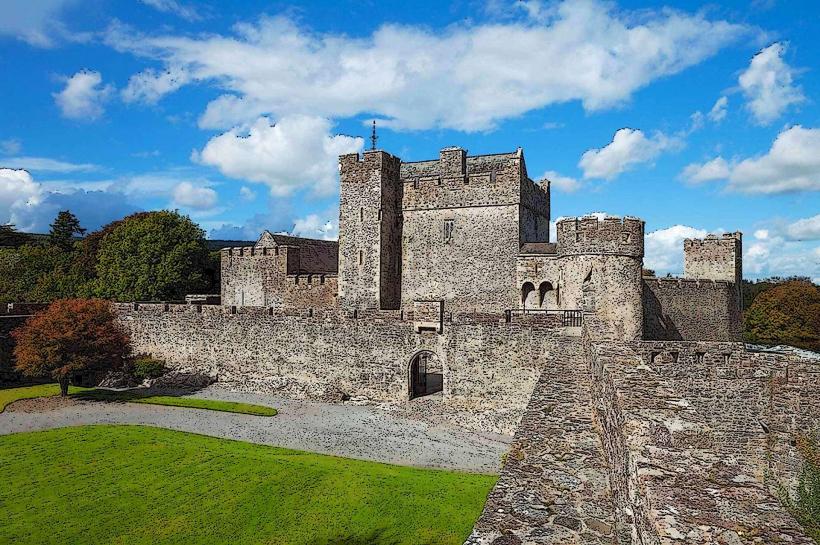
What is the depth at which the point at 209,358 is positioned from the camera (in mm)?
27516

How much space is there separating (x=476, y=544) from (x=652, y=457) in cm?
137

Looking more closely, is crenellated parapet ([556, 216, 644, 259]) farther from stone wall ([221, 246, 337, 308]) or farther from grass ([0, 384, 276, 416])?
stone wall ([221, 246, 337, 308])

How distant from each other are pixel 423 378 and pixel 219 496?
41.4 ft

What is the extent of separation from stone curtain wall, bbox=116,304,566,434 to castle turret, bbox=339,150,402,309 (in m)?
5.48

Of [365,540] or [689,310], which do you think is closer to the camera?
[365,540]

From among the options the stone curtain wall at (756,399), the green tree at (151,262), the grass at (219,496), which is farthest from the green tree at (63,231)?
the stone curtain wall at (756,399)

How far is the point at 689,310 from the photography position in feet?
91.0

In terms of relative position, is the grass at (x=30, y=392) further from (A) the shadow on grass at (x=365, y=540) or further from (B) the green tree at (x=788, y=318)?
(B) the green tree at (x=788, y=318)

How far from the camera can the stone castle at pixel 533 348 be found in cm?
425

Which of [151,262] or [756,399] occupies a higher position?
[151,262]

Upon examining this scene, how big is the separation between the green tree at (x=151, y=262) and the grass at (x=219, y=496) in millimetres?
21412

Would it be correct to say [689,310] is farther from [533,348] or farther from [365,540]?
[365,540]

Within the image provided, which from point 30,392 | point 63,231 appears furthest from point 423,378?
point 63,231

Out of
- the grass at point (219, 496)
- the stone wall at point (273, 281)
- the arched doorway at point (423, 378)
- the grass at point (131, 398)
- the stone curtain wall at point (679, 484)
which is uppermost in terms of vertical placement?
the stone wall at point (273, 281)
